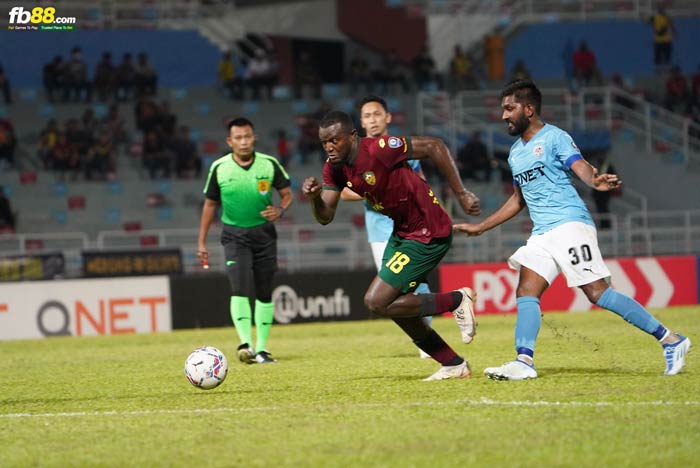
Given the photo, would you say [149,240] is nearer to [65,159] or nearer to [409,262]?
[65,159]

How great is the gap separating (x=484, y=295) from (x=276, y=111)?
40.1 feet

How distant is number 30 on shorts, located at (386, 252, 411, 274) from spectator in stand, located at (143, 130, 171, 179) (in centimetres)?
2058

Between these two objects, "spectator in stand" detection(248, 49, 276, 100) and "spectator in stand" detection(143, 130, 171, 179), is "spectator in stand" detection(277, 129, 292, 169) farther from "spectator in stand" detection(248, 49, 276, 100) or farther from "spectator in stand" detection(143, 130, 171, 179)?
"spectator in stand" detection(143, 130, 171, 179)

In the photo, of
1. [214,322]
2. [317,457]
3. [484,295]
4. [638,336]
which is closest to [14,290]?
[214,322]

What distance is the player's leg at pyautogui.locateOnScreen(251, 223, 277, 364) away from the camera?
1258 cm

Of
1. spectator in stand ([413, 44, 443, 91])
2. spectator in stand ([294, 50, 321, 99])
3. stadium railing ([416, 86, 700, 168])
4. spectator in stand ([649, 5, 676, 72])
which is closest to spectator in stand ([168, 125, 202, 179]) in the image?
spectator in stand ([294, 50, 321, 99])

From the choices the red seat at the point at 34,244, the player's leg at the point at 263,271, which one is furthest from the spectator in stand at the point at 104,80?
the player's leg at the point at 263,271

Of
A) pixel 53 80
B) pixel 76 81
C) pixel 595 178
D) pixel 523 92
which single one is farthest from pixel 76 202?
pixel 595 178

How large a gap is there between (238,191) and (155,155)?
1686 cm

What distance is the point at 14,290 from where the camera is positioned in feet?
65.4

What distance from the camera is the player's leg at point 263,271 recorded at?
12578 millimetres

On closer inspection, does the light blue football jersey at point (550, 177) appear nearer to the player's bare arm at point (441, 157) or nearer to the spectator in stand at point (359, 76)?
the player's bare arm at point (441, 157)

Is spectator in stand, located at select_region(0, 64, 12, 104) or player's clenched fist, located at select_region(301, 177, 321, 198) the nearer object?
player's clenched fist, located at select_region(301, 177, 321, 198)

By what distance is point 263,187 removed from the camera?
41.5 feet
